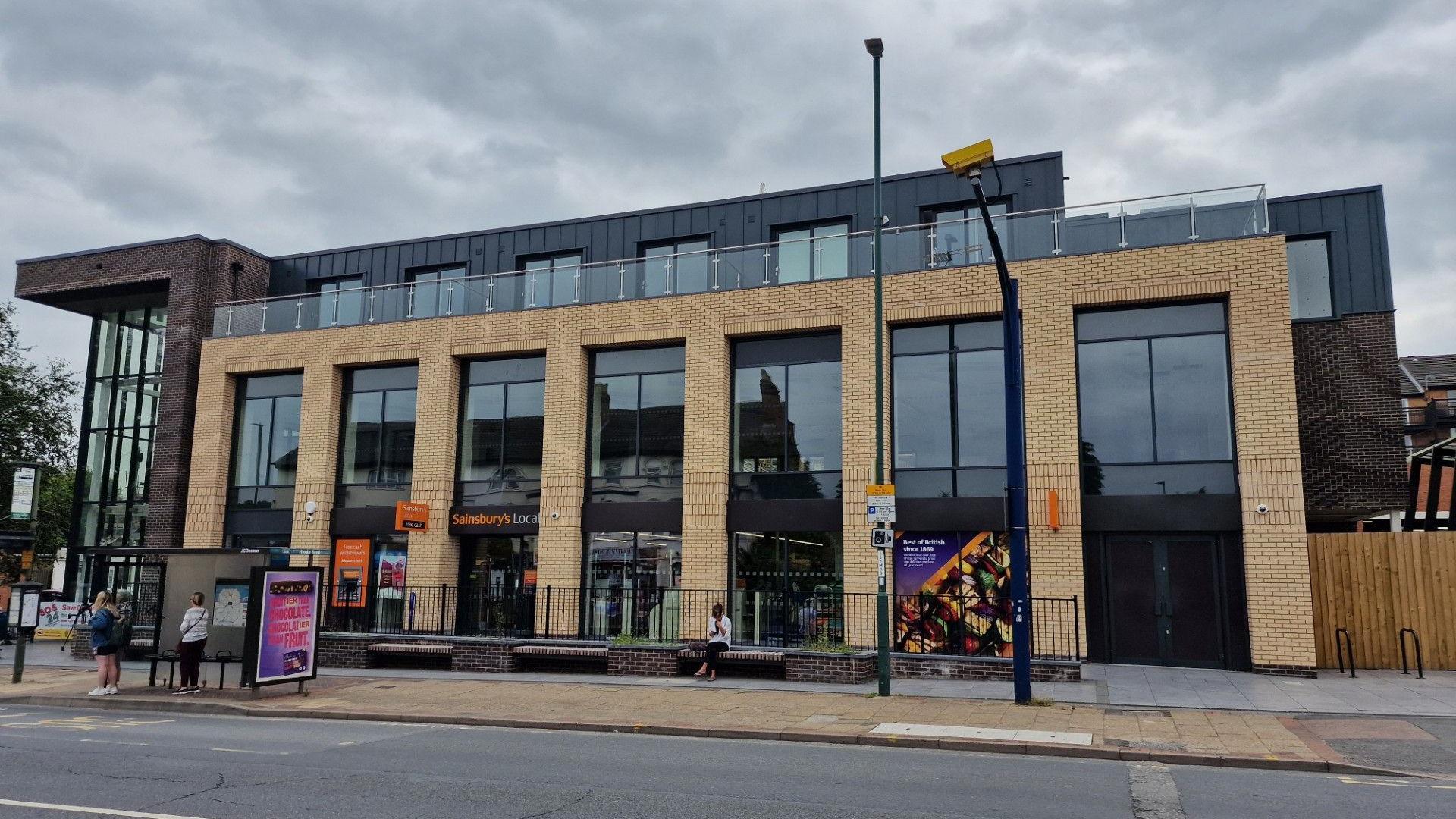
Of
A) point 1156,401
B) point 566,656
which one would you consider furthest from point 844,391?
point 566,656

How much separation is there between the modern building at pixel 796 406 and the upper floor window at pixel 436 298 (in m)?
0.08

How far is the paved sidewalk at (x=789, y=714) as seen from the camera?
35.9ft

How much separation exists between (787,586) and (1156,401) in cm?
798

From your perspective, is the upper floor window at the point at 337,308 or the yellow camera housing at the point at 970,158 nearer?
the yellow camera housing at the point at 970,158

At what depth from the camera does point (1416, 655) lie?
17016 mm

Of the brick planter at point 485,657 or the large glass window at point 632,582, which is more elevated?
the large glass window at point 632,582

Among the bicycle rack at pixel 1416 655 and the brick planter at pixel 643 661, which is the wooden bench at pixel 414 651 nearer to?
the brick planter at pixel 643 661

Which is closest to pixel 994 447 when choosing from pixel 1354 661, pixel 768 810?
pixel 1354 661

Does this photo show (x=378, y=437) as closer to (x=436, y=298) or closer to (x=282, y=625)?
(x=436, y=298)

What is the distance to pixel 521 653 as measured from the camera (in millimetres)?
19391

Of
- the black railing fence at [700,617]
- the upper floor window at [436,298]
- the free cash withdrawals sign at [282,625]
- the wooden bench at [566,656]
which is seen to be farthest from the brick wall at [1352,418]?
the free cash withdrawals sign at [282,625]

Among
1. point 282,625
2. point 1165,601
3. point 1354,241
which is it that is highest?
point 1354,241

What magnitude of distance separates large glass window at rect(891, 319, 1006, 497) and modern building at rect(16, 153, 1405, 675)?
0.06 metres

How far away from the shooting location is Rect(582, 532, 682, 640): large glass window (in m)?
21.2
